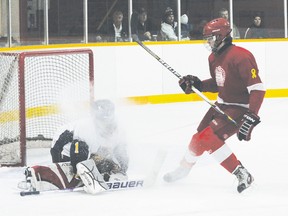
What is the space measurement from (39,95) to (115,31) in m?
3.30

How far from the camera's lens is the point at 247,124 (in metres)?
4.93

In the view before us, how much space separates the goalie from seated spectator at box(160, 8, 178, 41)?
566 cm

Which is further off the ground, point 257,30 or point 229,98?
point 257,30

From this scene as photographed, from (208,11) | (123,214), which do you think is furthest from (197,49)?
(123,214)

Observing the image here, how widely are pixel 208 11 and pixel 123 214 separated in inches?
270

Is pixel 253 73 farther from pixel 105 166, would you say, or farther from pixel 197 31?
pixel 197 31

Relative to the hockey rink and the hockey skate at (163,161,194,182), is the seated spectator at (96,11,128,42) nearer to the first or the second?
the hockey rink

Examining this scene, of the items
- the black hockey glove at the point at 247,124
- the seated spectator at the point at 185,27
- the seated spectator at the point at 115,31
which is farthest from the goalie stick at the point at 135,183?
the seated spectator at the point at 185,27

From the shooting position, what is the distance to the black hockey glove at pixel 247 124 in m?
4.92

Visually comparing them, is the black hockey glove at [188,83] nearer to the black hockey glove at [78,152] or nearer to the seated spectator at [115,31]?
the black hockey glove at [78,152]

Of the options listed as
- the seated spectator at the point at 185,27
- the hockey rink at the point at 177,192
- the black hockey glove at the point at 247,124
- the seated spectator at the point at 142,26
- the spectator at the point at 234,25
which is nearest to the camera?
the hockey rink at the point at 177,192

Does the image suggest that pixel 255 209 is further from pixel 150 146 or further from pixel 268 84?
pixel 268 84

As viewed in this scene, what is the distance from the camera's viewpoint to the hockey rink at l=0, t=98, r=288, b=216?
184 inches

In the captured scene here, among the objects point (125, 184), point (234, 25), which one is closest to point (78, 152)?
point (125, 184)
